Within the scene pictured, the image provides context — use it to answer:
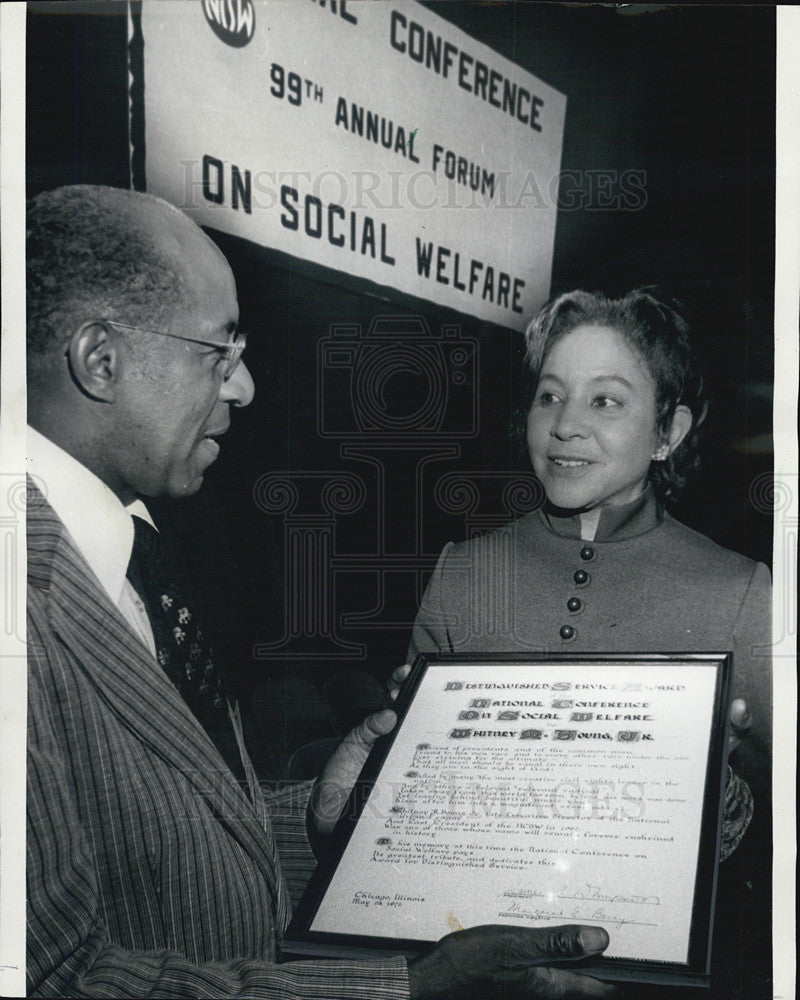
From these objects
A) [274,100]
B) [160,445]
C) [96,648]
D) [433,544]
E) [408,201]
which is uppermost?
[274,100]

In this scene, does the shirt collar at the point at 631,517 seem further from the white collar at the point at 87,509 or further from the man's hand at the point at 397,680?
the white collar at the point at 87,509

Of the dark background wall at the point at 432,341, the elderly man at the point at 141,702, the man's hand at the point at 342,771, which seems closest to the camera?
the elderly man at the point at 141,702

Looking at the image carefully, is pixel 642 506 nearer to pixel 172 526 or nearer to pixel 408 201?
pixel 408 201

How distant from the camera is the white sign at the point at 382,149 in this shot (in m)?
2.41

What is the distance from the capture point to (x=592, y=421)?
92.1 inches

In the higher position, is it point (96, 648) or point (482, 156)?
point (482, 156)

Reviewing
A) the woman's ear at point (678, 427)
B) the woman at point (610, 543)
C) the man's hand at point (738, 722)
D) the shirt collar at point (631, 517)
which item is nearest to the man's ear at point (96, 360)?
the woman at point (610, 543)

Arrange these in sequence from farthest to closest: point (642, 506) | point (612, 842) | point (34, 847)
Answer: point (642, 506)
point (34, 847)
point (612, 842)

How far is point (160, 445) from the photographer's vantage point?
2.36 m

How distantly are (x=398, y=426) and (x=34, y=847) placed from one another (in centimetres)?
122

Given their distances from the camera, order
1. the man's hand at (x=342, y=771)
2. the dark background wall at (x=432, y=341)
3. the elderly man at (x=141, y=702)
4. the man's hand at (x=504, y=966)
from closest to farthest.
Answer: the man's hand at (x=504, y=966), the elderly man at (x=141, y=702), the man's hand at (x=342, y=771), the dark background wall at (x=432, y=341)

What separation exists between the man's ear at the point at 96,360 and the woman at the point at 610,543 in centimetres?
85

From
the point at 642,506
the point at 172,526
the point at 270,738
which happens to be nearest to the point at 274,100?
the point at 172,526

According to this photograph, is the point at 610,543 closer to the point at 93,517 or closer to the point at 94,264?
the point at 93,517
